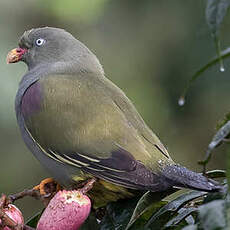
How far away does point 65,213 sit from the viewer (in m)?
2.13

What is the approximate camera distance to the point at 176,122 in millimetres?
7738

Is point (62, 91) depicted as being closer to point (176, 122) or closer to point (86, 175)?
point (86, 175)

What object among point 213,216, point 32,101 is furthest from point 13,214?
point 32,101

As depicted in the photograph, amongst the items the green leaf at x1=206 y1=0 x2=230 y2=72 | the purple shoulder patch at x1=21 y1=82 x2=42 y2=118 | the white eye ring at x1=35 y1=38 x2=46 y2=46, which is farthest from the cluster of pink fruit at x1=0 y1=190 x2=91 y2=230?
the white eye ring at x1=35 y1=38 x2=46 y2=46

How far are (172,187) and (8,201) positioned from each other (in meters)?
0.64

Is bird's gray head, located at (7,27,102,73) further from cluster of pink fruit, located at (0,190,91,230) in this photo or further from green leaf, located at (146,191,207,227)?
green leaf, located at (146,191,207,227)

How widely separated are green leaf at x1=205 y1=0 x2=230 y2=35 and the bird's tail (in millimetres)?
468

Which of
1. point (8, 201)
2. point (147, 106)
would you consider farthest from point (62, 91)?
point (147, 106)

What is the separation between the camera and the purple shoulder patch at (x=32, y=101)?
10.3 ft

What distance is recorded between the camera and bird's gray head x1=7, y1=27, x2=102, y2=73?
3555 millimetres

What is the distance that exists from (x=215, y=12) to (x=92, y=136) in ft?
4.26

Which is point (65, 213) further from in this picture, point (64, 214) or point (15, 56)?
point (15, 56)

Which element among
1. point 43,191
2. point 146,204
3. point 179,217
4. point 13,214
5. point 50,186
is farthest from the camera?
point 50,186

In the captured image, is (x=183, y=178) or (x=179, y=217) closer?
(x=179, y=217)
